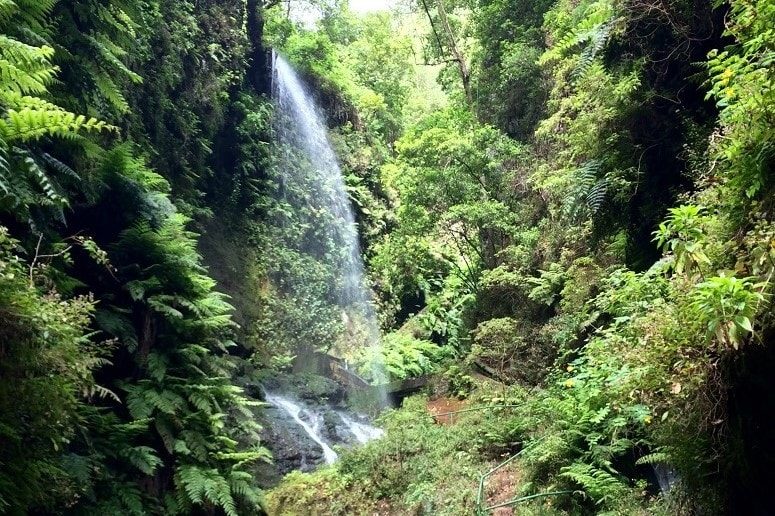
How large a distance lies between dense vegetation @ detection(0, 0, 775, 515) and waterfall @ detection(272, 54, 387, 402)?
52 centimetres

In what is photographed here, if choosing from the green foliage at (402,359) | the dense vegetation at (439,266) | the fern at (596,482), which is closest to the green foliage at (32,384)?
the dense vegetation at (439,266)

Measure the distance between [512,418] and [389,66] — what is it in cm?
1792

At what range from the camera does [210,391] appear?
593cm

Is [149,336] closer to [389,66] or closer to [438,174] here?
[438,174]

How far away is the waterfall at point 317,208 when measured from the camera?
48.6 ft

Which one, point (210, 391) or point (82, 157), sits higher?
point (82, 157)

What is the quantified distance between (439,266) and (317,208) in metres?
4.12

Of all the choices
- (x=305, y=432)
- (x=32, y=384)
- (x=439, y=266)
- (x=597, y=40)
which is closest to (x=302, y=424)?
(x=305, y=432)

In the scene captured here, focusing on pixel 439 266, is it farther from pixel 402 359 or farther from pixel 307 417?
pixel 307 417

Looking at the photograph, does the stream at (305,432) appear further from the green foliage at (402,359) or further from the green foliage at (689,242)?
the green foliage at (689,242)

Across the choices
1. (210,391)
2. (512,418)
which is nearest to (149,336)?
(210,391)

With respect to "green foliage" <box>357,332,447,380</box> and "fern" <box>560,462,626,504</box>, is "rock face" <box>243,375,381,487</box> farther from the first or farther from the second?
"fern" <box>560,462,626,504</box>

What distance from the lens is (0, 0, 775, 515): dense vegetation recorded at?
331 cm

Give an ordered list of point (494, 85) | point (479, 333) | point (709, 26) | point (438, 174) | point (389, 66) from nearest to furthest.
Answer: point (709, 26) → point (479, 333) → point (438, 174) → point (494, 85) → point (389, 66)
